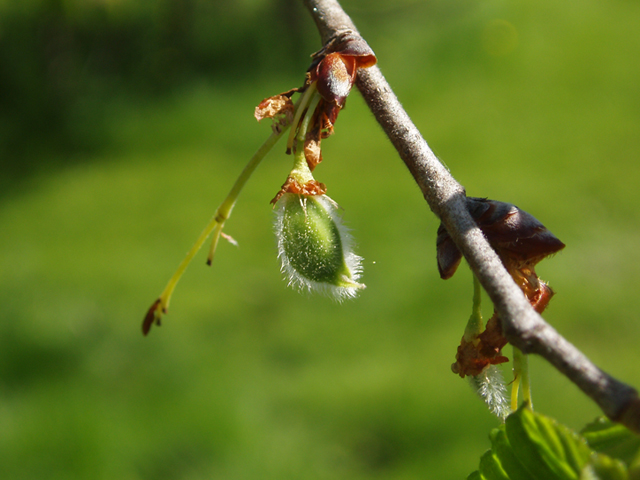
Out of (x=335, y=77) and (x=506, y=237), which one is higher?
(x=335, y=77)

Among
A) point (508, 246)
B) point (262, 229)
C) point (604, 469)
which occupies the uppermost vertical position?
point (262, 229)

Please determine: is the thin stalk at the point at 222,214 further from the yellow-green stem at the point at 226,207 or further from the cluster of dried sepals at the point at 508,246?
the cluster of dried sepals at the point at 508,246

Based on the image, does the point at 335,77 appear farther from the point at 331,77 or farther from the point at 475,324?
the point at 475,324

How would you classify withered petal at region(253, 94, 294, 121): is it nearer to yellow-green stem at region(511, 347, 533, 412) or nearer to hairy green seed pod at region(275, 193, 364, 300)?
hairy green seed pod at region(275, 193, 364, 300)

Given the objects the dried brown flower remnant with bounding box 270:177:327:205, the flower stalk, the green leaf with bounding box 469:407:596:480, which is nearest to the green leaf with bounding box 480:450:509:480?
the green leaf with bounding box 469:407:596:480

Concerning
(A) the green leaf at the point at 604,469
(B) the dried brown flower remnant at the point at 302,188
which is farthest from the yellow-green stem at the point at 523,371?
(B) the dried brown flower remnant at the point at 302,188

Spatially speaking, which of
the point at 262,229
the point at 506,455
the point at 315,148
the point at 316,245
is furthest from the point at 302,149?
the point at 262,229

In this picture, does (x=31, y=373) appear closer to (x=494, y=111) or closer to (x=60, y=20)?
(x=60, y=20)
